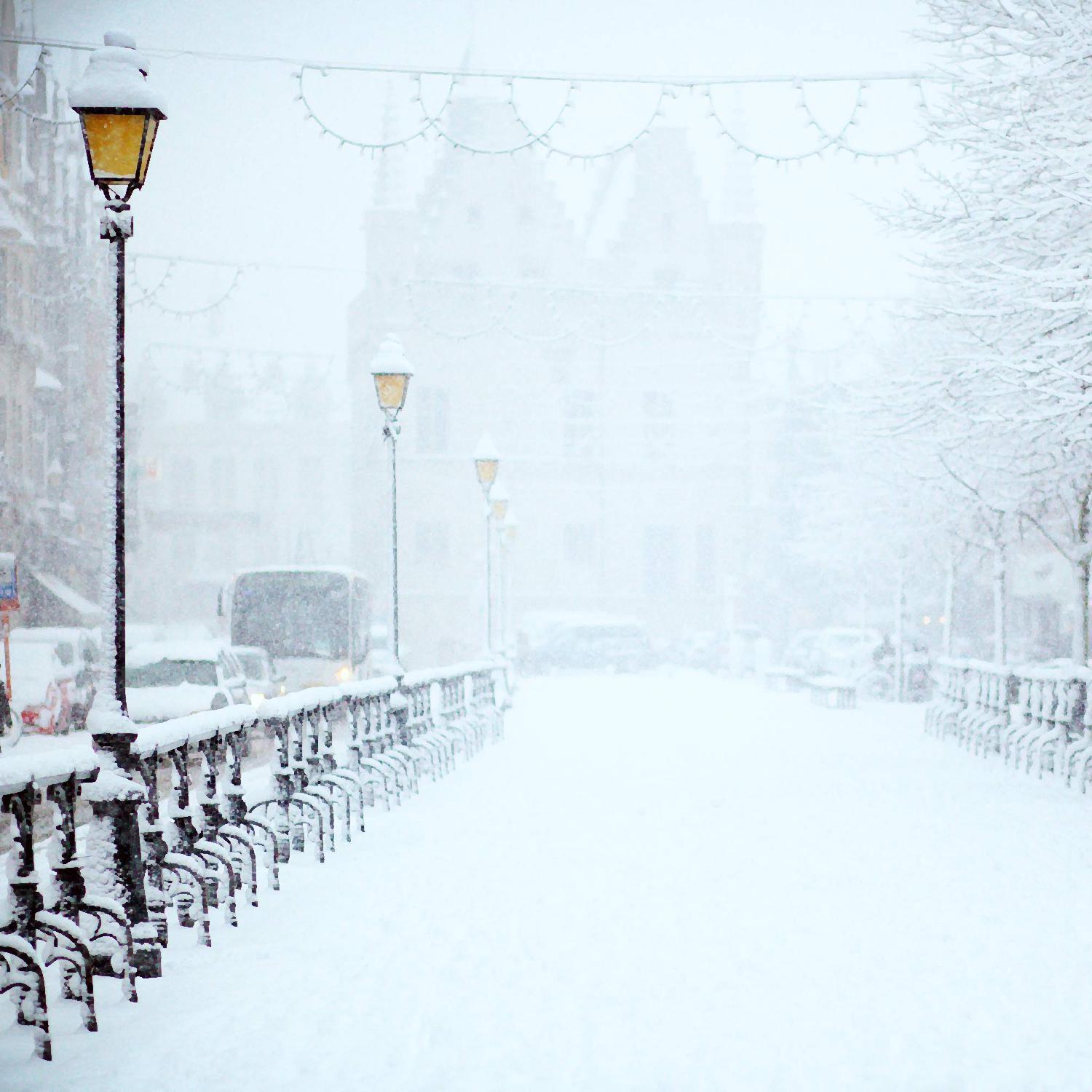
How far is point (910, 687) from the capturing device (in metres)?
37.4

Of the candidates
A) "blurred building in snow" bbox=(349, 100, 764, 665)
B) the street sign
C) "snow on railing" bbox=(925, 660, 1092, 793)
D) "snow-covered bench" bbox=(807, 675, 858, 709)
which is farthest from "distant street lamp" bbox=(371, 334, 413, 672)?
"blurred building in snow" bbox=(349, 100, 764, 665)

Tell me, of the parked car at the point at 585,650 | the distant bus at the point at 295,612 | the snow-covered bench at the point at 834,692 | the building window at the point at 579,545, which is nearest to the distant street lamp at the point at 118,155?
the distant bus at the point at 295,612

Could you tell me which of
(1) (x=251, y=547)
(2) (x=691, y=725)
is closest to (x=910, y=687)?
(2) (x=691, y=725)

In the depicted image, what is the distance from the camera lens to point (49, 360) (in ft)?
150

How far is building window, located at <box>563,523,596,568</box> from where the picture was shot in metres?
64.9

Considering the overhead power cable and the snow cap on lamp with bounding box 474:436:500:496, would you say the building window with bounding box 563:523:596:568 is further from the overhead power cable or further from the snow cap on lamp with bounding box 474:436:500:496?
the overhead power cable

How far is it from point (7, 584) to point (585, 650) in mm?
27129

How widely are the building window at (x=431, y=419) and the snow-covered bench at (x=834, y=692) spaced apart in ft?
102

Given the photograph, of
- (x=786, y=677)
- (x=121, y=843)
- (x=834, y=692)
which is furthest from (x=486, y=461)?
(x=121, y=843)

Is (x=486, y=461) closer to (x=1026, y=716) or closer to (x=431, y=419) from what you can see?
(x=1026, y=716)

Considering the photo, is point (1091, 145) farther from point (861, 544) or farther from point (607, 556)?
point (607, 556)

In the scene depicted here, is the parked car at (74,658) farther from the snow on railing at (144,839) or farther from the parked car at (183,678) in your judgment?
the snow on railing at (144,839)

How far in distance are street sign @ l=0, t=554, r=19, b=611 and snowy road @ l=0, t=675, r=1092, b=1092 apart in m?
17.0

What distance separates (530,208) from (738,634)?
1935 cm
